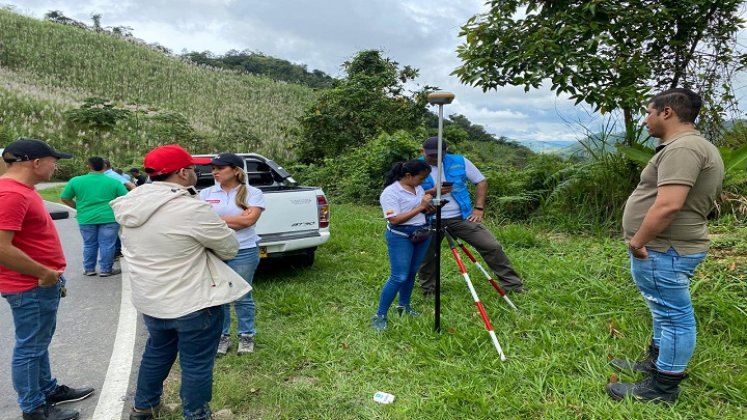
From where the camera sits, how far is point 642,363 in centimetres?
328

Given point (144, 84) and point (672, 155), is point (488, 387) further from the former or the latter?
point (144, 84)

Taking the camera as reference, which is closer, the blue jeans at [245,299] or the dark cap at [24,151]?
the dark cap at [24,151]

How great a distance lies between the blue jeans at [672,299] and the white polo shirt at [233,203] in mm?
2848

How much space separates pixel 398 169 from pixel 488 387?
2005 millimetres

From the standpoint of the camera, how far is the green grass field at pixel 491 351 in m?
3.01

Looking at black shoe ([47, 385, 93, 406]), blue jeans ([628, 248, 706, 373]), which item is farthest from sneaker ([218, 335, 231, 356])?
blue jeans ([628, 248, 706, 373])

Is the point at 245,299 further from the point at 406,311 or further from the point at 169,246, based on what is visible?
the point at 169,246

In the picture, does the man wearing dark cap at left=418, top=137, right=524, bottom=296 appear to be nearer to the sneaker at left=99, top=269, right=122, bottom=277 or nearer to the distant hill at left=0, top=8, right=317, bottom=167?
the sneaker at left=99, top=269, right=122, bottom=277

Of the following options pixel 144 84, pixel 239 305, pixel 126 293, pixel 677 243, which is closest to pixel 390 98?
pixel 126 293

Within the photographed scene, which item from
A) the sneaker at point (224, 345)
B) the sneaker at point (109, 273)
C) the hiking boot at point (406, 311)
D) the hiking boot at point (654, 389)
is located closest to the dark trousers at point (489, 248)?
the hiking boot at point (406, 311)

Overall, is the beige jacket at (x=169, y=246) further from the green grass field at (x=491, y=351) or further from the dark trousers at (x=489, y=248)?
the dark trousers at (x=489, y=248)

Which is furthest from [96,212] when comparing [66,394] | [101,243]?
[66,394]

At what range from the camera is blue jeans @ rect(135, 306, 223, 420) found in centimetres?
268

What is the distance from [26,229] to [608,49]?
5940mm
